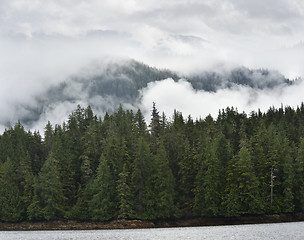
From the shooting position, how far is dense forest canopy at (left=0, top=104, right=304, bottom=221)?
120750mm

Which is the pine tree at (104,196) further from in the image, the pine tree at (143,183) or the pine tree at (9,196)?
the pine tree at (9,196)

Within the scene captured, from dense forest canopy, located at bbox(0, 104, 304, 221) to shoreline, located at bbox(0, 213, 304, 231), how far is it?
1655mm

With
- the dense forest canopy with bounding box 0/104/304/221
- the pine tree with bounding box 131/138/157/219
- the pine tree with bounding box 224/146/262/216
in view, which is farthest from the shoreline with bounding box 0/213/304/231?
the pine tree with bounding box 131/138/157/219

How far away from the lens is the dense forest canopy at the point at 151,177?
396ft

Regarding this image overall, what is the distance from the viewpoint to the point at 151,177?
126 m

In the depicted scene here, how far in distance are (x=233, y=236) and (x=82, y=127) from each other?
101632 millimetres

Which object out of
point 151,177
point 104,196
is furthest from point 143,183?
point 104,196

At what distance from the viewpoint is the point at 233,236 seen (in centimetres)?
8225

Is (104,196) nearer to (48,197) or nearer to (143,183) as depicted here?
(143,183)

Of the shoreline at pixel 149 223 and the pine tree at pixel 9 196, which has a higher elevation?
the pine tree at pixel 9 196

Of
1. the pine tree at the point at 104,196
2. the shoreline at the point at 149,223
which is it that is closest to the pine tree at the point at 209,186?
the shoreline at the point at 149,223

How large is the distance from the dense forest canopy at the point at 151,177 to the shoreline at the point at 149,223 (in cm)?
166

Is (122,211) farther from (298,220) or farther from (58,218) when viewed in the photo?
(298,220)

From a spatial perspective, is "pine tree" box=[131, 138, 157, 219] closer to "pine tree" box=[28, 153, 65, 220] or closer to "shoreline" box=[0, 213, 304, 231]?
"shoreline" box=[0, 213, 304, 231]
